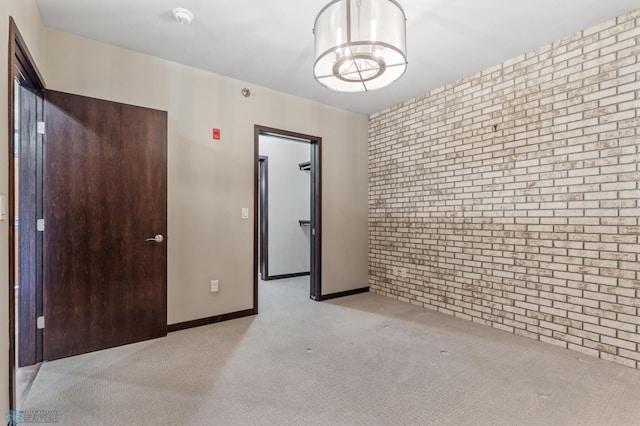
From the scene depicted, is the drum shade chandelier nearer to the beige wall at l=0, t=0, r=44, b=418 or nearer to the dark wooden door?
the beige wall at l=0, t=0, r=44, b=418

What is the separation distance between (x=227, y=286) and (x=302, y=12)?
2712 millimetres

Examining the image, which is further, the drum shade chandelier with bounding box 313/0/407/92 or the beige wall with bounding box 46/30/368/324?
the beige wall with bounding box 46/30/368/324

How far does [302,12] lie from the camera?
2.31m

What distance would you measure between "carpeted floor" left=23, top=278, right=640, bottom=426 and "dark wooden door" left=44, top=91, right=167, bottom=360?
0.73ft

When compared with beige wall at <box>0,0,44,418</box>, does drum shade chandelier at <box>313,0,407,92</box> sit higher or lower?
higher

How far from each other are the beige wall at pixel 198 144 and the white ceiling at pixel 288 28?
0.17m

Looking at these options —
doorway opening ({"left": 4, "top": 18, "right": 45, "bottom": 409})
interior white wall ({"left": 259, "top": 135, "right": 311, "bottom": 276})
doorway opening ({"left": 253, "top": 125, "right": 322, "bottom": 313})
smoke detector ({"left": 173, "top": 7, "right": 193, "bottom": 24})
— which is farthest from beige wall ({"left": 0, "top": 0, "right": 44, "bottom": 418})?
interior white wall ({"left": 259, "top": 135, "right": 311, "bottom": 276})

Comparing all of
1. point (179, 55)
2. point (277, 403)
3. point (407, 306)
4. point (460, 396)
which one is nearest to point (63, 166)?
point (179, 55)

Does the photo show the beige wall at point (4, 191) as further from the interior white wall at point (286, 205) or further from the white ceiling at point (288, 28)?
the interior white wall at point (286, 205)

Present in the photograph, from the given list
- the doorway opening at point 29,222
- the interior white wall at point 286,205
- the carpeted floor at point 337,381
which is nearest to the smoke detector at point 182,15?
the doorway opening at point 29,222

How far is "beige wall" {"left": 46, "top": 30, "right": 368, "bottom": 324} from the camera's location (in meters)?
2.70

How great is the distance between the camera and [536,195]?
2.82 meters

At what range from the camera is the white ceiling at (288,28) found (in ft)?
7.36

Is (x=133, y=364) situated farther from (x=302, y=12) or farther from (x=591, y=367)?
(x=591, y=367)
